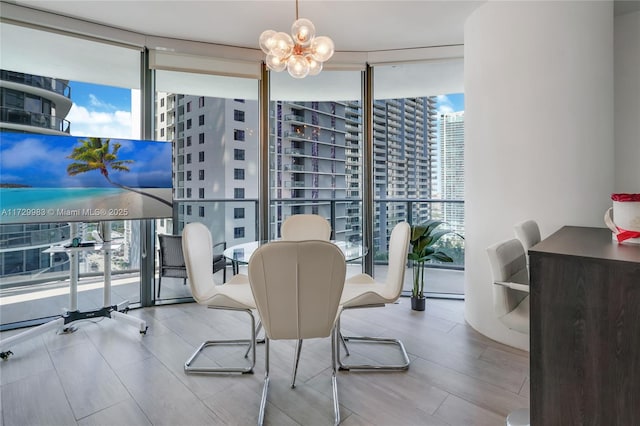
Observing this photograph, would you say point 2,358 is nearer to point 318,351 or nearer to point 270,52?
point 318,351

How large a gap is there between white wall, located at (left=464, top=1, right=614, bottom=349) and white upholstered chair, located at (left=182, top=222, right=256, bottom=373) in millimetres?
1995

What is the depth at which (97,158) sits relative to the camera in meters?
2.84

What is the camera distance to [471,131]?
285cm

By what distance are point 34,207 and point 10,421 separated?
1.65 metres

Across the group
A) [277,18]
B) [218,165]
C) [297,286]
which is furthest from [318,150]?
[297,286]

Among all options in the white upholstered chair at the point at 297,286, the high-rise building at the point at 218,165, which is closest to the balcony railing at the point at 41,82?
the high-rise building at the point at 218,165

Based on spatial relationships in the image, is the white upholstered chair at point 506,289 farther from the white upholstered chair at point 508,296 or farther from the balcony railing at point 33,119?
the balcony railing at point 33,119

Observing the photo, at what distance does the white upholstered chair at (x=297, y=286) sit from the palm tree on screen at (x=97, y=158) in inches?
83.9

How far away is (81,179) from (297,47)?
2180 mm

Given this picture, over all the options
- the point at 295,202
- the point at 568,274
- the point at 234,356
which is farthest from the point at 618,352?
the point at 295,202

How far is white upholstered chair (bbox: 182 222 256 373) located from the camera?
2.01m

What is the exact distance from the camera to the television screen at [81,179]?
100 inches

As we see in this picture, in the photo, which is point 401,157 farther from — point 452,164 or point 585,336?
point 585,336

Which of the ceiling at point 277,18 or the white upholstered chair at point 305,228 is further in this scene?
the white upholstered chair at point 305,228
